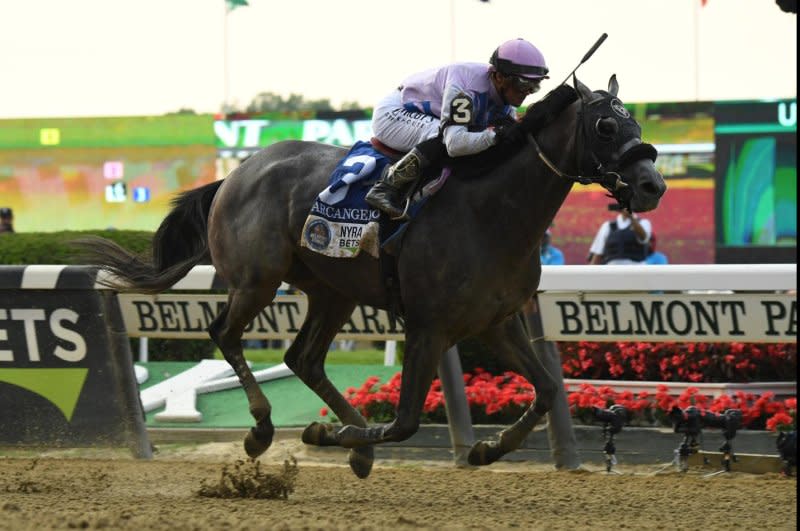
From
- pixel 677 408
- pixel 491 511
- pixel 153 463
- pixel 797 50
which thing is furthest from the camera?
pixel 153 463

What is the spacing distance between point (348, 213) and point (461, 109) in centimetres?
74

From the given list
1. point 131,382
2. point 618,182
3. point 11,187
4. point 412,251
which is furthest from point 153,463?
point 11,187

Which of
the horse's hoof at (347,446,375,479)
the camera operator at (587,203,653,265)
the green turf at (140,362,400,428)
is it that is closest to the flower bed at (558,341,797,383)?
the green turf at (140,362,400,428)

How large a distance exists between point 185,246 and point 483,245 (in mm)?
2091

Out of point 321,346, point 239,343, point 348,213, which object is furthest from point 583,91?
point 239,343

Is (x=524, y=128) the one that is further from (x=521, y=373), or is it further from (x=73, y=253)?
(x=73, y=253)

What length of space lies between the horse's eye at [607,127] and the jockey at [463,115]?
442mm

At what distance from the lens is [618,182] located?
5328 mm

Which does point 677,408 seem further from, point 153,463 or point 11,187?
point 11,187

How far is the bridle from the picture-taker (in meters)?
5.33

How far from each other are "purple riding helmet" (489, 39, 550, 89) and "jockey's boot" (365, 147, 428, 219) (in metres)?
0.51

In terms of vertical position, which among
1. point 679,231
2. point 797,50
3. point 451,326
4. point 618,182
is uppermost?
point 797,50

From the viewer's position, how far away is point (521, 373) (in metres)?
6.11

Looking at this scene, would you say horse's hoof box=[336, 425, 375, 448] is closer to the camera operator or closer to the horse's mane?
the horse's mane
